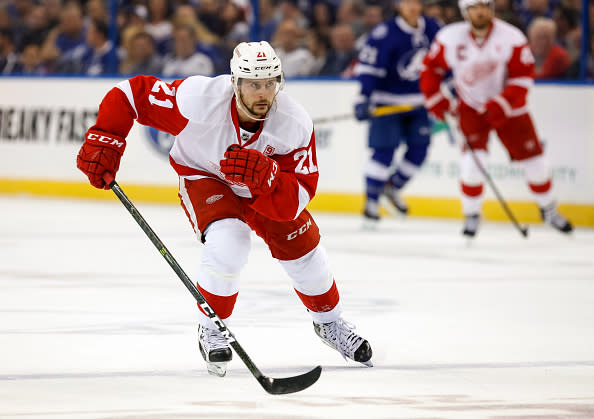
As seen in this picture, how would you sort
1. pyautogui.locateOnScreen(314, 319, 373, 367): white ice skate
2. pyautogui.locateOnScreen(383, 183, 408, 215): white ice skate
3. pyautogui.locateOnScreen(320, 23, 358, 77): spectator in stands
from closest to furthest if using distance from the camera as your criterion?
pyautogui.locateOnScreen(314, 319, 373, 367): white ice skate
pyautogui.locateOnScreen(383, 183, 408, 215): white ice skate
pyautogui.locateOnScreen(320, 23, 358, 77): spectator in stands

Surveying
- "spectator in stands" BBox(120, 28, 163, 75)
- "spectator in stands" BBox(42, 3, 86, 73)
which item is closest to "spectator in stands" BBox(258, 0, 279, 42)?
"spectator in stands" BBox(120, 28, 163, 75)

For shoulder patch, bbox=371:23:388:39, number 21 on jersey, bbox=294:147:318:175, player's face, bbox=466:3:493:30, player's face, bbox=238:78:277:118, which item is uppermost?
player's face, bbox=238:78:277:118

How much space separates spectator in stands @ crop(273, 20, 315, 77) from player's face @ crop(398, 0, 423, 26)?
1201 millimetres

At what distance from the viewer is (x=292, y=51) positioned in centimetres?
884

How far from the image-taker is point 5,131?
9.95 meters

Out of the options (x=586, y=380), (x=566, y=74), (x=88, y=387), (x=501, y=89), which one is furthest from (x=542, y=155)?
(x=88, y=387)

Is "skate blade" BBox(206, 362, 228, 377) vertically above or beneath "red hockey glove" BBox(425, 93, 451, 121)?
above

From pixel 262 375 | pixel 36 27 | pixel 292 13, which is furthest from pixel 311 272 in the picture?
pixel 36 27

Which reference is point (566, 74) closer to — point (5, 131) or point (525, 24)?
point (525, 24)

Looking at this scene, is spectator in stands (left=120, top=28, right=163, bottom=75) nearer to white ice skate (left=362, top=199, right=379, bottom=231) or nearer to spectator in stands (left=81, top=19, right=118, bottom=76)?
spectator in stands (left=81, top=19, right=118, bottom=76)

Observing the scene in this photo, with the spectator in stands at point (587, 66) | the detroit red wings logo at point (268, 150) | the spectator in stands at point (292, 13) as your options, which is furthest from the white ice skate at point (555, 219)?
the detroit red wings logo at point (268, 150)

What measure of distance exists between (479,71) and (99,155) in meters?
4.03

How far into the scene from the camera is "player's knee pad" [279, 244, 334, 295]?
3.52 metres

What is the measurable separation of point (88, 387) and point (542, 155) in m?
4.53
